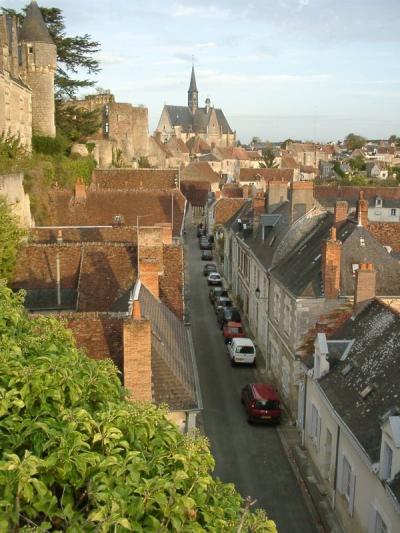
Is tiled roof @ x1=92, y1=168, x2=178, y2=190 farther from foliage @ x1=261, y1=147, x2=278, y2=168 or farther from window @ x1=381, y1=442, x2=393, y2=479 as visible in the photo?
foliage @ x1=261, y1=147, x2=278, y2=168

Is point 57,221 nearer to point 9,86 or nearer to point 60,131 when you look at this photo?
point 9,86

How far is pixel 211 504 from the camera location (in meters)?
6.75

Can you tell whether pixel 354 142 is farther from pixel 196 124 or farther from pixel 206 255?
pixel 206 255

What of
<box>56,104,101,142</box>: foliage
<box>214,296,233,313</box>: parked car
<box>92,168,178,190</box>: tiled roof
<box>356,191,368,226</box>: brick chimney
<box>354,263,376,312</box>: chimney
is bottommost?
<box>214,296,233,313</box>: parked car

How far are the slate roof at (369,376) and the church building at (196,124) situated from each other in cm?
11737

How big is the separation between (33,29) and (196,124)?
95.9 m

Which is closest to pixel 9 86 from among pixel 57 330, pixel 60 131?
pixel 60 131

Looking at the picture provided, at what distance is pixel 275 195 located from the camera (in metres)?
32.7

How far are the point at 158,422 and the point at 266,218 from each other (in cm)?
2313

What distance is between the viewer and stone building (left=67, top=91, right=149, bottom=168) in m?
56.9

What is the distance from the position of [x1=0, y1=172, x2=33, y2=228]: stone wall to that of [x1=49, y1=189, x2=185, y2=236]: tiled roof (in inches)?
92.5

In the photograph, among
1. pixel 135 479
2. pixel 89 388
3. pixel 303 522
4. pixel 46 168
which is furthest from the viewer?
pixel 46 168

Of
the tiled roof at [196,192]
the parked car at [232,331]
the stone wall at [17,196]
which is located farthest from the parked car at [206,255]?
the stone wall at [17,196]

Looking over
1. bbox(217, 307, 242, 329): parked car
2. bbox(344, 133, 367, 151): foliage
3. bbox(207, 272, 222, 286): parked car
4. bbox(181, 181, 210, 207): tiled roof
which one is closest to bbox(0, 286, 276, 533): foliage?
bbox(217, 307, 242, 329): parked car
